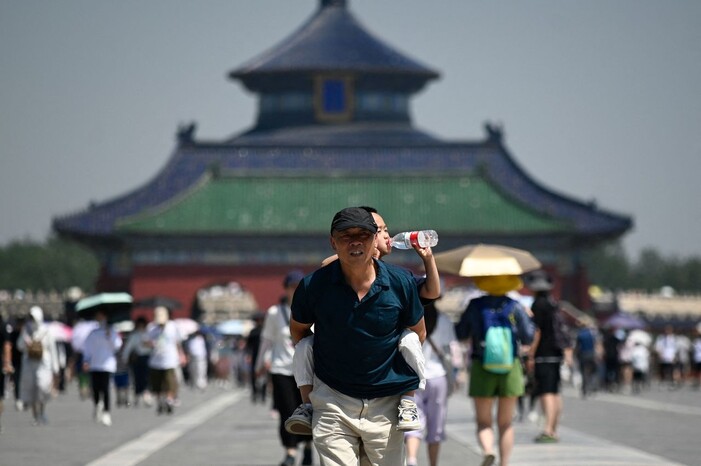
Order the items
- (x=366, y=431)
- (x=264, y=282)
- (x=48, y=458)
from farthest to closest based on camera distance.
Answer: (x=264, y=282)
(x=48, y=458)
(x=366, y=431)

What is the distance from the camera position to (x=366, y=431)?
30.4 feet

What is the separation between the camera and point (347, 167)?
69.6m

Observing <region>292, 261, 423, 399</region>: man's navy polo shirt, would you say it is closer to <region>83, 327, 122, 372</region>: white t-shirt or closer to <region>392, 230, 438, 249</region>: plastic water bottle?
<region>392, 230, 438, 249</region>: plastic water bottle

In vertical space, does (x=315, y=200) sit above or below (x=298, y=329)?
below

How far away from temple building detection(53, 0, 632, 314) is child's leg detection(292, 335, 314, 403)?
170 ft

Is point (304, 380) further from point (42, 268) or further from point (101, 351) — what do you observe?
point (42, 268)

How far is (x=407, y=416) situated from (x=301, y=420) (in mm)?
559

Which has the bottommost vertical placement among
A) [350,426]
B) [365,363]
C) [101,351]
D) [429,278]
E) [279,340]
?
[101,351]

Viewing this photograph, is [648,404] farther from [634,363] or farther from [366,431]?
[366,431]

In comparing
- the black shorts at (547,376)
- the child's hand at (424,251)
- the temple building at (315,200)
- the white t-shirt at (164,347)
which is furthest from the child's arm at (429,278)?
the temple building at (315,200)

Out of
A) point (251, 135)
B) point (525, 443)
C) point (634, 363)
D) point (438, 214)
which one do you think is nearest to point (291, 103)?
point (251, 135)

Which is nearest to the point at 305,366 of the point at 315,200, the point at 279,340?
the point at 279,340

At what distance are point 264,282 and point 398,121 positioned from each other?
1390 centimetres

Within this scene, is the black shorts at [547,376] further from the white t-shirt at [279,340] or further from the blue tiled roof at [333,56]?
the blue tiled roof at [333,56]
